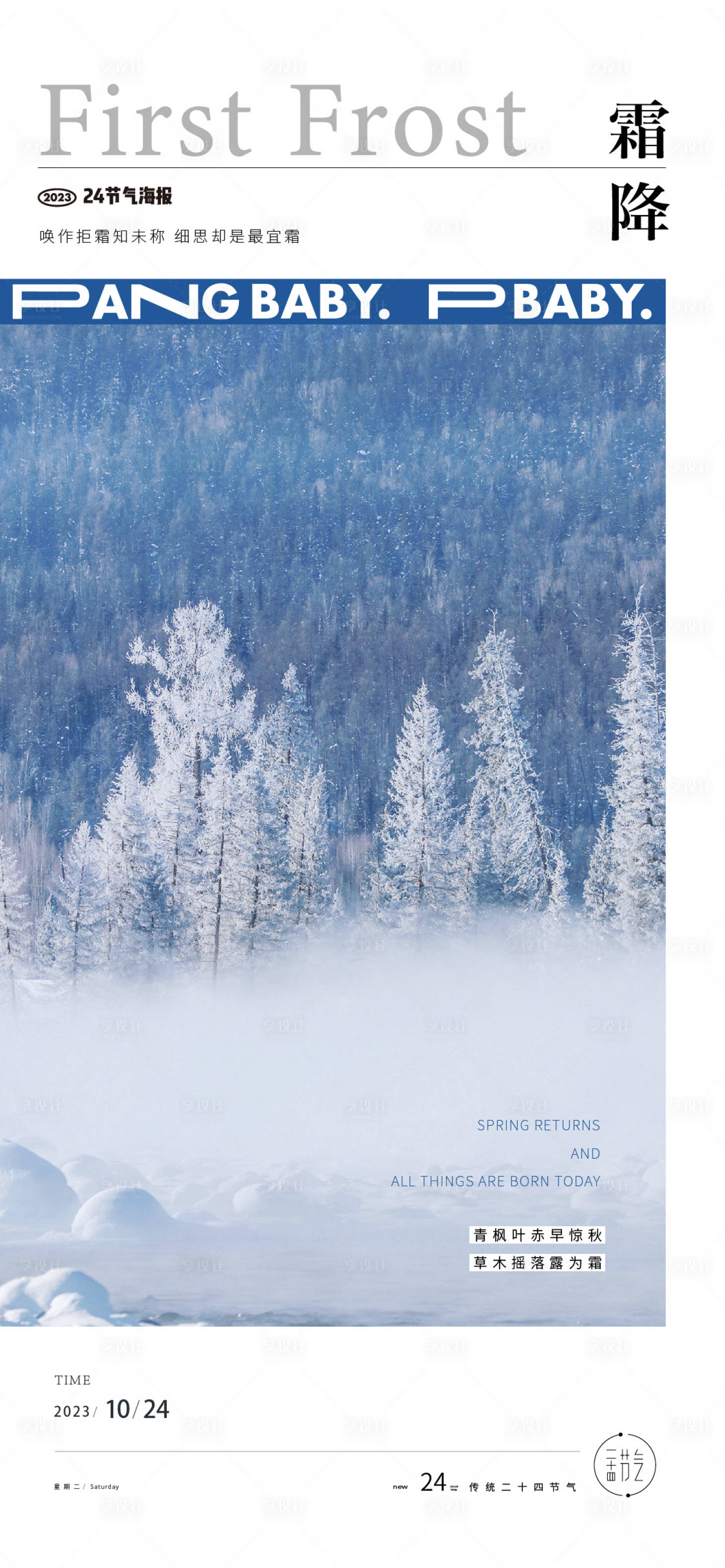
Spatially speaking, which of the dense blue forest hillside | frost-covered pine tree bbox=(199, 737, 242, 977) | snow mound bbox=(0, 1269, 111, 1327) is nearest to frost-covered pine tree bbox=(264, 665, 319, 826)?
the dense blue forest hillside

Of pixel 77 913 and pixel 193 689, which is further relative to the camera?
pixel 193 689

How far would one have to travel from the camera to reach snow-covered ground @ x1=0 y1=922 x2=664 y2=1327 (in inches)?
352

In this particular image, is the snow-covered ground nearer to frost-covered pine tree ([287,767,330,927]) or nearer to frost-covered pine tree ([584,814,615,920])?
frost-covered pine tree ([584,814,615,920])

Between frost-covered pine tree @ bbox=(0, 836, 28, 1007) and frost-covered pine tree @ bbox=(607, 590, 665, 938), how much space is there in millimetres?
4975

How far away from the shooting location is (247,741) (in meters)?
10.2

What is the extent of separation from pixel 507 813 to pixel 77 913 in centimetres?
376

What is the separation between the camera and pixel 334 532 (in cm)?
1031

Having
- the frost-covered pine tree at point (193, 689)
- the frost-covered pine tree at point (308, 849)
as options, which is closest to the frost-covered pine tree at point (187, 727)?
the frost-covered pine tree at point (193, 689)

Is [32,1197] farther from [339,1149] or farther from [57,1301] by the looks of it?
[339,1149]

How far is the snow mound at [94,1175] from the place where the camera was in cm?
915

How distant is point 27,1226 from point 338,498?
6.59 metres
